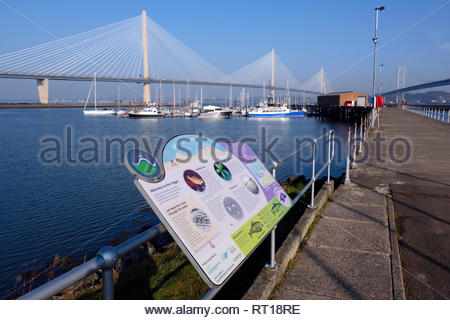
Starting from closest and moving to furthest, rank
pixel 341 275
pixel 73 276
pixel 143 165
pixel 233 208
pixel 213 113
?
pixel 73 276, pixel 143 165, pixel 233 208, pixel 341 275, pixel 213 113

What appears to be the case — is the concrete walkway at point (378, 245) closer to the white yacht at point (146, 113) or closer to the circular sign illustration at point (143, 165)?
the circular sign illustration at point (143, 165)

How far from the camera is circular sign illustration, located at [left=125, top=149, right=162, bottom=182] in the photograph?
5.86 feet

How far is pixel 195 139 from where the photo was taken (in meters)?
2.53

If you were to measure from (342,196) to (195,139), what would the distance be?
432cm

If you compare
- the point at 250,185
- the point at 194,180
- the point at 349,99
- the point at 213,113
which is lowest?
the point at 250,185

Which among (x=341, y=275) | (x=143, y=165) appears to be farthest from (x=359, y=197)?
(x=143, y=165)

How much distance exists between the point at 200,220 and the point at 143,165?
451 millimetres

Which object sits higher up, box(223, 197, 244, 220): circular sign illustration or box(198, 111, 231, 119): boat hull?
box(198, 111, 231, 119): boat hull

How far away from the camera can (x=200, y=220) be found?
6.82 feet

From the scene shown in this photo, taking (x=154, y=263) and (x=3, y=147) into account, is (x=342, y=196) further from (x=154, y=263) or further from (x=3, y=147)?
(x=3, y=147)

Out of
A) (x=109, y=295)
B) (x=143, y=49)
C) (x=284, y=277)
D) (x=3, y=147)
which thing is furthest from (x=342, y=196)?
(x=143, y=49)

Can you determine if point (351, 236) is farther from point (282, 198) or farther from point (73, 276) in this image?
point (73, 276)

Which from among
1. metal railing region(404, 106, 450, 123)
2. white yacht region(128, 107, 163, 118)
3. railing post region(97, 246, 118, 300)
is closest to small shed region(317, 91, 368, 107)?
metal railing region(404, 106, 450, 123)

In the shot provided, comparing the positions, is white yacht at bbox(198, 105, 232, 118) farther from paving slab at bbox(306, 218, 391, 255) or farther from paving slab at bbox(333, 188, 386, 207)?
paving slab at bbox(306, 218, 391, 255)
